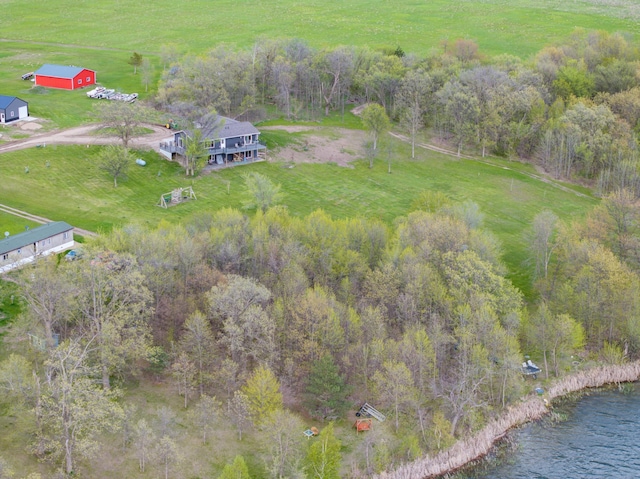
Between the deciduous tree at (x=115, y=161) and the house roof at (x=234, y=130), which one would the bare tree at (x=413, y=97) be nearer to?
the house roof at (x=234, y=130)

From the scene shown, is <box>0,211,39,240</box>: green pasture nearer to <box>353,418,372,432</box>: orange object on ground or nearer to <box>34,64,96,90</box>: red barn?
<box>353,418,372,432</box>: orange object on ground

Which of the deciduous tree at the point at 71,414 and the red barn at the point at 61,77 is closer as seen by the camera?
the deciduous tree at the point at 71,414

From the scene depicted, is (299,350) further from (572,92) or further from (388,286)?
(572,92)

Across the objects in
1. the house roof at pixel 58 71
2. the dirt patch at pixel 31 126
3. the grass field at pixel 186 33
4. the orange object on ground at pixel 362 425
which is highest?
the grass field at pixel 186 33

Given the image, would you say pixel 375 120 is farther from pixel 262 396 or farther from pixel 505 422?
pixel 262 396

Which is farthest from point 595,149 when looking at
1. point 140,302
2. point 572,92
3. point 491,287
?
point 140,302

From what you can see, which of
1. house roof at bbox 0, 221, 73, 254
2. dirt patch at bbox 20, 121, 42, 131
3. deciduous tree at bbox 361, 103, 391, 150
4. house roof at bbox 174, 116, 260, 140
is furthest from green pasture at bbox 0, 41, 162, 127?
deciduous tree at bbox 361, 103, 391, 150

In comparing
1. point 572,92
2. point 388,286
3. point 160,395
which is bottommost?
point 160,395

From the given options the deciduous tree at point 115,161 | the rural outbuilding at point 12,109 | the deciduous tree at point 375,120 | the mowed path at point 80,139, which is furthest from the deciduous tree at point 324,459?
the rural outbuilding at point 12,109
